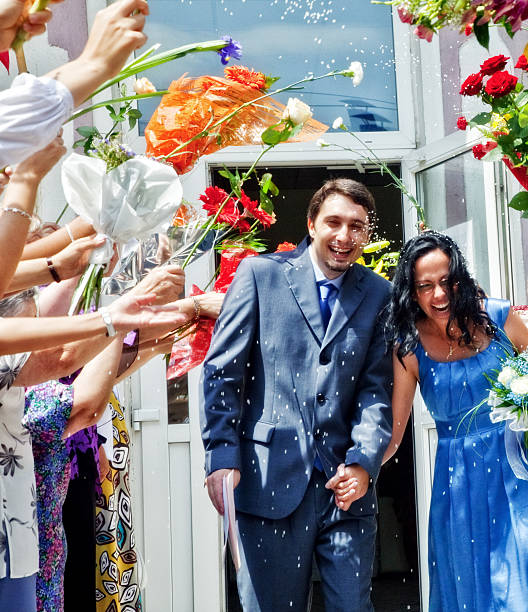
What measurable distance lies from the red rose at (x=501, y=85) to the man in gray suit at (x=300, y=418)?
0.56 metres

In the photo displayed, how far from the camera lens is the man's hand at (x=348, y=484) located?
3092mm

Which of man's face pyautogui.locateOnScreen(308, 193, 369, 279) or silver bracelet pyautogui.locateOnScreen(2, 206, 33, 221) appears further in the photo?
man's face pyautogui.locateOnScreen(308, 193, 369, 279)

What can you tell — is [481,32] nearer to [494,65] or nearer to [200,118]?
[200,118]

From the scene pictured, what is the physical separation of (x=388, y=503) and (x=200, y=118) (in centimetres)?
499

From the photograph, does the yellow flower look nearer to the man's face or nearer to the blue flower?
the man's face

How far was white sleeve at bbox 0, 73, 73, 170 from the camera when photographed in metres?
1.94

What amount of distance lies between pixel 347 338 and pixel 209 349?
45 centimetres

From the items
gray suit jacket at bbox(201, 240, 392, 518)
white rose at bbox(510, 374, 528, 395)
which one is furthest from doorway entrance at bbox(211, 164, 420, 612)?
white rose at bbox(510, 374, 528, 395)

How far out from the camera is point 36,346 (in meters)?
2.07

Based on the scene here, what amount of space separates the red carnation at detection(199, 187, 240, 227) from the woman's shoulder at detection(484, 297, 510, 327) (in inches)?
40.5

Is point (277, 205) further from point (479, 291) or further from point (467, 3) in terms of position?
point (467, 3)

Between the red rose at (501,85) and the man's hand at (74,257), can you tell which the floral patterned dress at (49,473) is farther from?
the red rose at (501,85)

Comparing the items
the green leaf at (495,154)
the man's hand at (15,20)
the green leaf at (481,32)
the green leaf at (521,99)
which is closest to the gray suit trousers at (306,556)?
the green leaf at (495,154)

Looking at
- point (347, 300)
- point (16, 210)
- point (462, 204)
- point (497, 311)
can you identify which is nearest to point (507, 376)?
point (497, 311)
